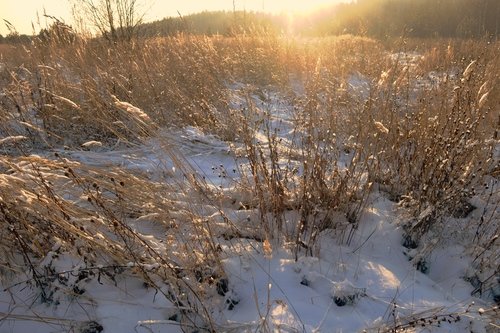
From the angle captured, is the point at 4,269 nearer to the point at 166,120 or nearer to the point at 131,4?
the point at 166,120

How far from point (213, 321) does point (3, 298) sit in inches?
36.9

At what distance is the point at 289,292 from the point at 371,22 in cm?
2749

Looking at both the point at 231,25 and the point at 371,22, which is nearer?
the point at 231,25

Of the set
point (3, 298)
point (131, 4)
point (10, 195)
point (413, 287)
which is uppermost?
point (131, 4)

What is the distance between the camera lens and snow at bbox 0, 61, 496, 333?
1521mm

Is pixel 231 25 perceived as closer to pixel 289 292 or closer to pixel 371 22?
pixel 289 292

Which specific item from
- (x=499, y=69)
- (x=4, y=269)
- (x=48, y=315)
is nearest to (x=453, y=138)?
(x=48, y=315)

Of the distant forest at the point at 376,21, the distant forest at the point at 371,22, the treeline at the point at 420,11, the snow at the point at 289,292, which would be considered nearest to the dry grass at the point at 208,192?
the snow at the point at 289,292

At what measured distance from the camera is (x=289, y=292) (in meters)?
1.70

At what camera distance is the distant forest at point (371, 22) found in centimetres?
615

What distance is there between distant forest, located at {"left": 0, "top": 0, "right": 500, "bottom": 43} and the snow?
8.56 feet

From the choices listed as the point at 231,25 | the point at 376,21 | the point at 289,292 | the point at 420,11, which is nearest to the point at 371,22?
the point at 376,21

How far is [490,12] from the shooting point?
22484 mm

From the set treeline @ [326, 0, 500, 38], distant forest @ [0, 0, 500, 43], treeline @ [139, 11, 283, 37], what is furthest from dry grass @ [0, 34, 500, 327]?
treeline @ [326, 0, 500, 38]
